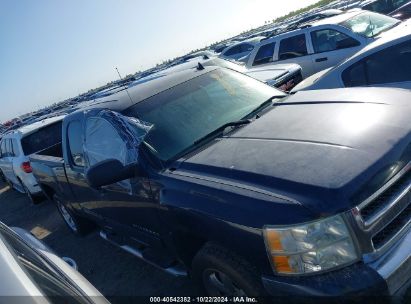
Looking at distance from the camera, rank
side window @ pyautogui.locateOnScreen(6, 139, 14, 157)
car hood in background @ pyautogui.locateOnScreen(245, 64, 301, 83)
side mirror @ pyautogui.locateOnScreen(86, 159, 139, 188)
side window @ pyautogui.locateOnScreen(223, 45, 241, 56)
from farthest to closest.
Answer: side window @ pyautogui.locateOnScreen(223, 45, 241, 56) → side window @ pyautogui.locateOnScreen(6, 139, 14, 157) → car hood in background @ pyautogui.locateOnScreen(245, 64, 301, 83) → side mirror @ pyautogui.locateOnScreen(86, 159, 139, 188)

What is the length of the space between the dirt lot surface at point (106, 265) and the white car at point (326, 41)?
604cm

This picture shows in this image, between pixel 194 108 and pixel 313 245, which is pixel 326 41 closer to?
pixel 194 108

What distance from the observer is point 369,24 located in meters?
8.83

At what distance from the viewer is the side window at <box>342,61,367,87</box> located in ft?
17.1

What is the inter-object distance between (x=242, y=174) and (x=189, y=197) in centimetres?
42

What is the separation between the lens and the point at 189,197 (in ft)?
9.20

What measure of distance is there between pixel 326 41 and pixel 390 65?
4421mm

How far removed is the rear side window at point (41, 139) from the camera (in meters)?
8.80

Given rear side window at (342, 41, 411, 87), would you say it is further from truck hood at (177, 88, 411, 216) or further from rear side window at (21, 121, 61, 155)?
rear side window at (21, 121, 61, 155)

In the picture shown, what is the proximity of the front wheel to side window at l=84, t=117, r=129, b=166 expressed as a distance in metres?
1.10

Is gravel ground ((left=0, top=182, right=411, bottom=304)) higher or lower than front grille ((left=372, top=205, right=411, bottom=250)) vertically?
lower

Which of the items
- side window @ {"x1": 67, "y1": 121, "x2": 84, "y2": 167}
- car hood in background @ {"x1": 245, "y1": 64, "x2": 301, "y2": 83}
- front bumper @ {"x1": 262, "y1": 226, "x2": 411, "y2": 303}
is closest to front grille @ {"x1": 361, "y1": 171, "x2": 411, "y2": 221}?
front bumper @ {"x1": 262, "y1": 226, "x2": 411, "y2": 303}

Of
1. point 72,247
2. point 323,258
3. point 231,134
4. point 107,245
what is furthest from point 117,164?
point 72,247

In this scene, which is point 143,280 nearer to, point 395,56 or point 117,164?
point 117,164
